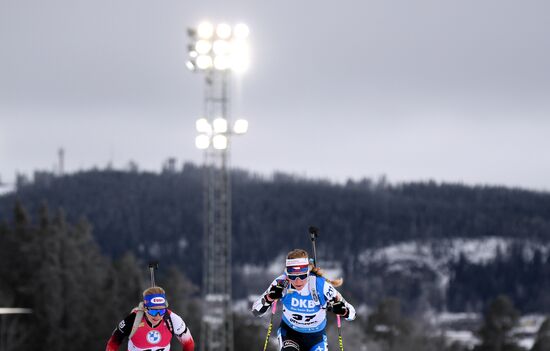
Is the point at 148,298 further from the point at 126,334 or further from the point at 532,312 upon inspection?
the point at 532,312

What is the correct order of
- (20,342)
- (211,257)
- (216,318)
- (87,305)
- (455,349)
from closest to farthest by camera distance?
(211,257) → (216,318) → (20,342) → (87,305) → (455,349)

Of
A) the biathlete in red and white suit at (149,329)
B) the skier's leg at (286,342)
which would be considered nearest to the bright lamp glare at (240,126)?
the skier's leg at (286,342)

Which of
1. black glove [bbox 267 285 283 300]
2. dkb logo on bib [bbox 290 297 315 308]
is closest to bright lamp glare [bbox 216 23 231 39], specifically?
black glove [bbox 267 285 283 300]

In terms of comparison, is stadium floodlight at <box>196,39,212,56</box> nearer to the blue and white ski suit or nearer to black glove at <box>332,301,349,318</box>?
the blue and white ski suit

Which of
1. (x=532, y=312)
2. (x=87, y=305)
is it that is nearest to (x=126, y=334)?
(x=87, y=305)

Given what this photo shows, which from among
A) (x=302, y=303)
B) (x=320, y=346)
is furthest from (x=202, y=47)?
(x=320, y=346)

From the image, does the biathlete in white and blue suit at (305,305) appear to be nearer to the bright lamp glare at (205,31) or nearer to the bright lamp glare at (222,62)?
the bright lamp glare at (222,62)

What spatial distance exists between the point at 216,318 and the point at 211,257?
2809mm

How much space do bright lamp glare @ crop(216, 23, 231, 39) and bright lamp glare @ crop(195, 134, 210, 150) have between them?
3031 millimetres

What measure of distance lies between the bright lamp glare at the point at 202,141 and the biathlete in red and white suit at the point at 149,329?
50.3 feet

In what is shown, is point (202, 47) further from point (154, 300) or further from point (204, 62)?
point (154, 300)

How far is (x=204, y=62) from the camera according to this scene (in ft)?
108

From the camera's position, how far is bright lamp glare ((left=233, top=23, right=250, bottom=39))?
33.8 metres

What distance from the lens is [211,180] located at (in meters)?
32.3
